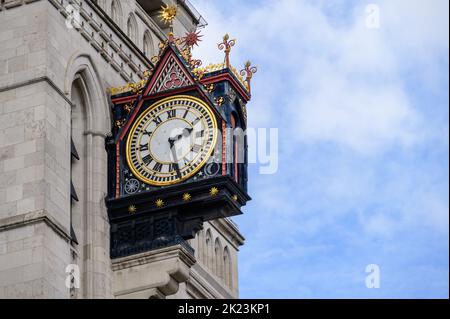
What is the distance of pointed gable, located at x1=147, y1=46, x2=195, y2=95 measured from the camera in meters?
43.9

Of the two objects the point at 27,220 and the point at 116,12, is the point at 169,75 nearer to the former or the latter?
the point at 116,12

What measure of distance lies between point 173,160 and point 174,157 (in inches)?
3.7

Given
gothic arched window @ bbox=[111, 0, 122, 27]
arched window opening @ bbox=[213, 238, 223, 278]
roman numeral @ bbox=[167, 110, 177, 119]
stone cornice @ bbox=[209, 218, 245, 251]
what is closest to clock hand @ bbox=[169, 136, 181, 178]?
roman numeral @ bbox=[167, 110, 177, 119]

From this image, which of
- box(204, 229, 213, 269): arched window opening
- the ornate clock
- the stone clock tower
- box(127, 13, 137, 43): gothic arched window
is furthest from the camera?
box(204, 229, 213, 269): arched window opening

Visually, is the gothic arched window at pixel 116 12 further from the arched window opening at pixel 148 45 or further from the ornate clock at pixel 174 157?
the ornate clock at pixel 174 157

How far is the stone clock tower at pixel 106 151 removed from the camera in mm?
40781

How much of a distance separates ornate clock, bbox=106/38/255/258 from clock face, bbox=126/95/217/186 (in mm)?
22

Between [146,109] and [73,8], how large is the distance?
9.36 feet

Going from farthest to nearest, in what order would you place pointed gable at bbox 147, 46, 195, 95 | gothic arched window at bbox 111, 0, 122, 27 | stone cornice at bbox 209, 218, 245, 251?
stone cornice at bbox 209, 218, 245, 251 → gothic arched window at bbox 111, 0, 122, 27 → pointed gable at bbox 147, 46, 195, 95

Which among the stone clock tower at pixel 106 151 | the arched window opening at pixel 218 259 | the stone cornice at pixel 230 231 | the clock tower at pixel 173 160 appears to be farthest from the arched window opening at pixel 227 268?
the clock tower at pixel 173 160

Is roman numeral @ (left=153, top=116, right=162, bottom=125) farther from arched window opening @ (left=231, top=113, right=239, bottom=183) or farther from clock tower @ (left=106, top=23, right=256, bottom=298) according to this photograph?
arched window opening @ (left=231, top=113, right=239, bottom=183)

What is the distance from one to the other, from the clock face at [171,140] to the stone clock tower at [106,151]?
2cm

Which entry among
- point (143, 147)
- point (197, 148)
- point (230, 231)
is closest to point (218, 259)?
point (230, 231)

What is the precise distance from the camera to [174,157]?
43.1 m
